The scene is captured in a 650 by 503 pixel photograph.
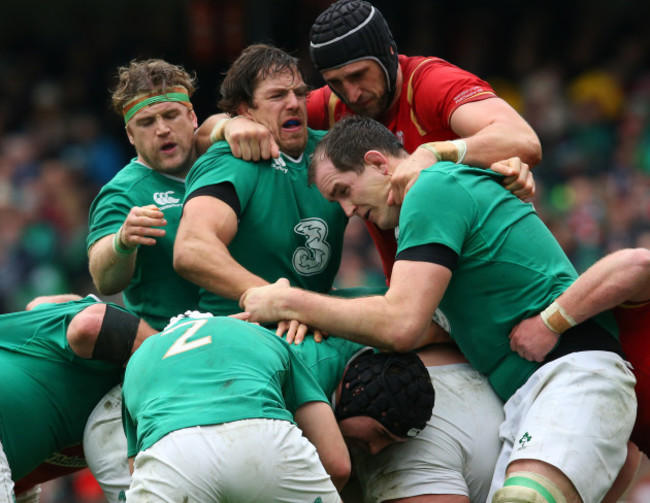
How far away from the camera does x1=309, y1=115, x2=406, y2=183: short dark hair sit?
447cm

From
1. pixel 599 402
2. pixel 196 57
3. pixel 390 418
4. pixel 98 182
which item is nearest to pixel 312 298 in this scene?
pixel 390 418

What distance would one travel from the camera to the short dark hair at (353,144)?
176 inches

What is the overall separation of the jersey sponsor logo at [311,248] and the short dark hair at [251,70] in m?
0.70

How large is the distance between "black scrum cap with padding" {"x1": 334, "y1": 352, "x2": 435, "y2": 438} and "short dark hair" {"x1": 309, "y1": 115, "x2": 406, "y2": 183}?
91 cm

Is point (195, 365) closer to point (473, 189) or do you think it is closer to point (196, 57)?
point (473, 189)

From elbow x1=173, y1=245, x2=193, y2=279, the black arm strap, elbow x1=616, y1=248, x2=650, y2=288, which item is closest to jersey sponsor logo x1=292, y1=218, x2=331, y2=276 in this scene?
elbow x1=173, y1=245, x2=193, y2=279

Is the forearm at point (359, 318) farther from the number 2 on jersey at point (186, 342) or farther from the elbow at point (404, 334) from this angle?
the number 2 on jersey at point (186, 342)

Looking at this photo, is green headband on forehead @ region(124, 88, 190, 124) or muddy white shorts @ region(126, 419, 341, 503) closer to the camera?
muddy white shorts @ region(126, 419, 341, 503)

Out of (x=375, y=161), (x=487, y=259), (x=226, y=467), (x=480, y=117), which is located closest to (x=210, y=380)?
(x=226, y=467)

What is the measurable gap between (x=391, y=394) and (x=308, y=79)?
320 inches

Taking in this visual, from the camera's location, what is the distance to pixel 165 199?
17.2ft

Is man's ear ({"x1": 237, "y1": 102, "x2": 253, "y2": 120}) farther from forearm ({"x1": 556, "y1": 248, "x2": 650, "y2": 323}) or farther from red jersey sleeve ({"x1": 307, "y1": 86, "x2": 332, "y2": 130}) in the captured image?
forearm ({"x1": 556, "y1": 248, "x2": 650, "y2": 323})

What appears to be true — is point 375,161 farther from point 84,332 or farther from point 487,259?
point 84,332

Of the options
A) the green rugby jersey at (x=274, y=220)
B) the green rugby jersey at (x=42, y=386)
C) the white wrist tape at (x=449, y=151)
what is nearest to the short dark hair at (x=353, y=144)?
the white wrist tape at (x=449, y=151)
